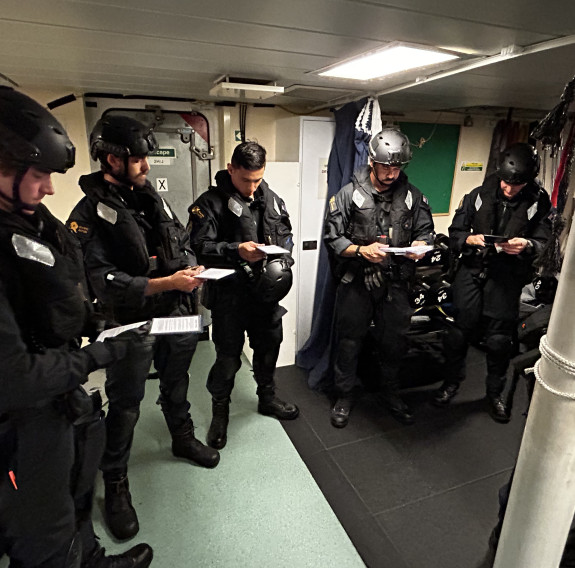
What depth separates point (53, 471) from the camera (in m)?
1.25

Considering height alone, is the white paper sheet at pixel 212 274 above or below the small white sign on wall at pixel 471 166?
below

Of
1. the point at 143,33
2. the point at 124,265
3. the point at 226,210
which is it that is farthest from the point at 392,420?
the point at 143,33

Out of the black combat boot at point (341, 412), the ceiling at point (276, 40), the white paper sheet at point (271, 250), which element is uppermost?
the ceiling at point (276, 40)

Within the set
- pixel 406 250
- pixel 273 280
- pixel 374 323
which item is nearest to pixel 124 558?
pixel 273 280

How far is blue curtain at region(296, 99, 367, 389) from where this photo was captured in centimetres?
292

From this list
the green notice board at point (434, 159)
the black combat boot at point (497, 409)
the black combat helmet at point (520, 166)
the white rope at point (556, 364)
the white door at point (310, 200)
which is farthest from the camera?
the green notice board at point (434, 159)

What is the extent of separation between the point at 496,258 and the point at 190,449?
2.33 meters

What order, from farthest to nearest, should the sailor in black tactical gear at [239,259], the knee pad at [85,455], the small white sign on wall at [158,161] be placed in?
the small white sign on wall at [158,161], the sailor in black tactical gear at [239,259], the knee pad at [85,455]

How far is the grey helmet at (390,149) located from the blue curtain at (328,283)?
41cm

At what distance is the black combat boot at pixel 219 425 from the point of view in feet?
8.05

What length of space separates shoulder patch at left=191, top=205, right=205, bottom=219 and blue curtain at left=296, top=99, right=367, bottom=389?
1.18 metres

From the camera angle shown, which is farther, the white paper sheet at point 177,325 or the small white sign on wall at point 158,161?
the small white sign on wall at point 158,161

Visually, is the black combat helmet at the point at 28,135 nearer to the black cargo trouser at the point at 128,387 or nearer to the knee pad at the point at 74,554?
the black cargo trouser at the point at 128,387

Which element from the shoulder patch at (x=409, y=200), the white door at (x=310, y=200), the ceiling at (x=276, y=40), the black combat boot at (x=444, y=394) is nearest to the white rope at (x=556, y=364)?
the ceiling at (x=276, y=40)
